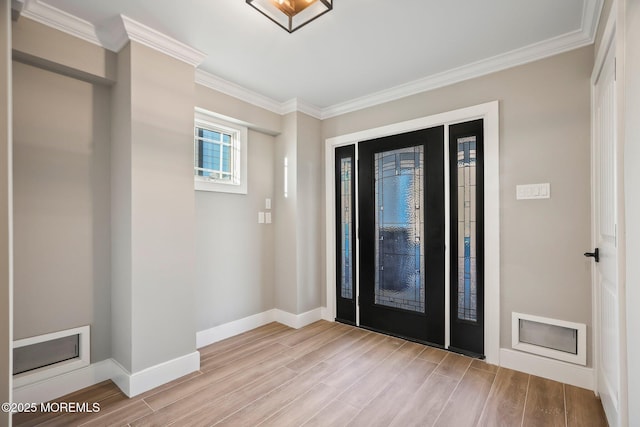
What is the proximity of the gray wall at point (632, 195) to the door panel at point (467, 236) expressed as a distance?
Result: 1343 millimetres

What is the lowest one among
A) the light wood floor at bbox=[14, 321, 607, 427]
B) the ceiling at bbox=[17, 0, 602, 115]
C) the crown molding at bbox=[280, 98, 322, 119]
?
the light wood floor at bbox=[14, 321, 607, 427]

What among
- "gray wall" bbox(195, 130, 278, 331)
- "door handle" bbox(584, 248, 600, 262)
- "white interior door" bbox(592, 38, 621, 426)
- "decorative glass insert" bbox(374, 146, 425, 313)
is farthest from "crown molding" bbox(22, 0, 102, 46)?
"door handle" bbox(584, 248, 600, 262)

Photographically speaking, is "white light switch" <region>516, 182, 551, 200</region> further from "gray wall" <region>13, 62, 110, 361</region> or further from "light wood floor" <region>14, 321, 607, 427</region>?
"gray wall" <region>13, 62, 110, 361</region>

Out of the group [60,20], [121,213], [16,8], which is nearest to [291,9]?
[60,20]

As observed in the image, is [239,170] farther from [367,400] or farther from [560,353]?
[560,353]

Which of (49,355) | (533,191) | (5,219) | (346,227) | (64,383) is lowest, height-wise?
(64,383)

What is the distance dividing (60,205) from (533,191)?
343 cm

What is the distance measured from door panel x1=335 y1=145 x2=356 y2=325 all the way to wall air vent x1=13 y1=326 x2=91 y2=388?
7.76 ft

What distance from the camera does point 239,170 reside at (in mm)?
3238

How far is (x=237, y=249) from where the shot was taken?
→ 3.21 m

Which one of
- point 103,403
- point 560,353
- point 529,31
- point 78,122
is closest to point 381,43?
point 529,31

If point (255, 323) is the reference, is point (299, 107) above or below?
above

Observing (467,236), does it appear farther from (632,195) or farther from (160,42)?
(160,42)

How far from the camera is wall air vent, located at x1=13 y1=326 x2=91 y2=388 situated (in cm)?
194
